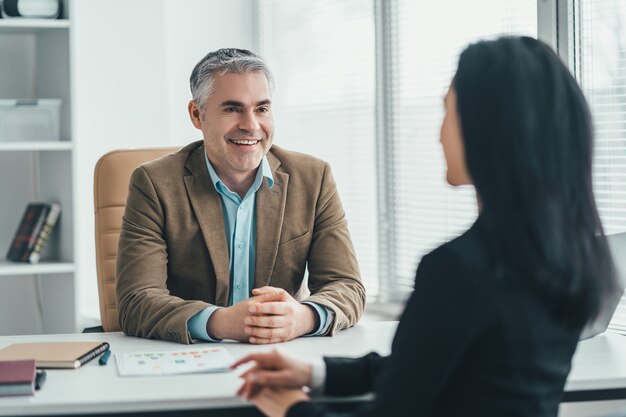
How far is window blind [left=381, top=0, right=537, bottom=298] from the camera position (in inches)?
131

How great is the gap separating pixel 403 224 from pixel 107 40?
1.48 metres

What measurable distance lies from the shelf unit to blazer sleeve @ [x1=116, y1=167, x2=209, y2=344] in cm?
121

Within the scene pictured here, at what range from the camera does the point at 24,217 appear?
11.5 ft

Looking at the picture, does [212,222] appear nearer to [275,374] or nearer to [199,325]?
[199,325]

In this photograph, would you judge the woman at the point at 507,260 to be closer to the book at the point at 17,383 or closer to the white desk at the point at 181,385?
the white desk at the point at 181,385

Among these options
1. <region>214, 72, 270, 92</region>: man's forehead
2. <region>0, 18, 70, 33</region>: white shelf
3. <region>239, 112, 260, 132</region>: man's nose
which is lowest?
<region>239, 112, 260, 132</region>: man's nose

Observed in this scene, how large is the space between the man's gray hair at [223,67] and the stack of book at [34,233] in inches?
51.5

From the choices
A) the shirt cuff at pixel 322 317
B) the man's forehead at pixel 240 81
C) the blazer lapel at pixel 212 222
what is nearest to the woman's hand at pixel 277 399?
the shirt cuff at pixel 322 317

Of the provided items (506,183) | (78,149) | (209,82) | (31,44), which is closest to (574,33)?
(209,82)

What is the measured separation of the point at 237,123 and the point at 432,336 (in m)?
1.29

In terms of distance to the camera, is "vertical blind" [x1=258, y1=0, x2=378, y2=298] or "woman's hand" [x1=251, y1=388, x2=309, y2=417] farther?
"vertical blind" [x1=258, y1=0, x2=378, y2=298]

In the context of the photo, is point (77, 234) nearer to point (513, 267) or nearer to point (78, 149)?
point (78, 149)

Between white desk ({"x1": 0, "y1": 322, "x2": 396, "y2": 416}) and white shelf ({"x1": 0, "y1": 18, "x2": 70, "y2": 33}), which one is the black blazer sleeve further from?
white shelf ({"x1": 0, "y1": 18, "x2": 70, "y2": 33})

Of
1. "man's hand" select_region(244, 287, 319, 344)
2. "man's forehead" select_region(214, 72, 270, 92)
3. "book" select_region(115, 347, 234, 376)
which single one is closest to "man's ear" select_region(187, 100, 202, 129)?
"man's forehead" select_region(214, 72, 270, 92)
